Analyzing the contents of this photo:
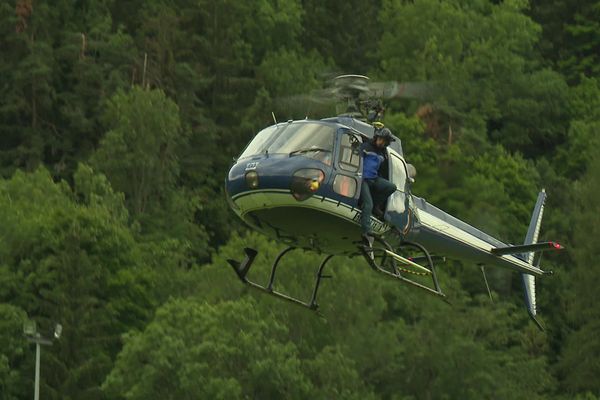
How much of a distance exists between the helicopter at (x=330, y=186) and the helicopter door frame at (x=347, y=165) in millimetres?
15

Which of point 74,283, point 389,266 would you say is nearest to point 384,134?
point 389,266

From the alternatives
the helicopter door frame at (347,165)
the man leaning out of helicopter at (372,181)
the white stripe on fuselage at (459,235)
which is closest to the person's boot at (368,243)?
the man leaning out of helicopter at (372,181)

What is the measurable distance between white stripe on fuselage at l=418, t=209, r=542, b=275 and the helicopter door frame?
3.15 meters

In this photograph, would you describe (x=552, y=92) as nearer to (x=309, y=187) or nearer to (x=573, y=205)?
(x=573, y=205)

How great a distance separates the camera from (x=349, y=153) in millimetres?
30266

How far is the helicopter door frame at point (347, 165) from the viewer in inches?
1183

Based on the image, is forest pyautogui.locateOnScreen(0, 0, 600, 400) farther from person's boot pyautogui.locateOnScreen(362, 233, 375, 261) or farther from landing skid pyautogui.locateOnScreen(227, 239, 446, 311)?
person's boot pyautogui.locateOnScreen(362, 233, 375, 261)

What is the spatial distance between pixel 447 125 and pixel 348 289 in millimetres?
24314

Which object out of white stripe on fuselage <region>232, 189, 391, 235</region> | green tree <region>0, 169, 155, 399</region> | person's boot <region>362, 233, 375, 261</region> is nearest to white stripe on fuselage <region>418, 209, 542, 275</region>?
person's boot <region>362, 233, 375, 261</region>

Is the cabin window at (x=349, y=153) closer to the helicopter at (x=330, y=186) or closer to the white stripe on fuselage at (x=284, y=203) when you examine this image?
the helicopter at (x=330, y=186)

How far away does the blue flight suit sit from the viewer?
99.6ft

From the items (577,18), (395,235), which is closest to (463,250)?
(395,235)

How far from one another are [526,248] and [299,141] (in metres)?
5.56

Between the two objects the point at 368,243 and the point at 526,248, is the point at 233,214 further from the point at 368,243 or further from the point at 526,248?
the point at 368,243
